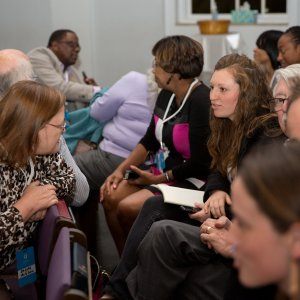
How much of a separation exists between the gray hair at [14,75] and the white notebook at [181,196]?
872mm

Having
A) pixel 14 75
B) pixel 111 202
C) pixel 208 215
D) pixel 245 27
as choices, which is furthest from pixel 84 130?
pixel 245 27

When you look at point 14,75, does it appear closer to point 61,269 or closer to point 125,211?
point 125,211

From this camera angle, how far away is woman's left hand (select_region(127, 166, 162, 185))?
3.08 metres

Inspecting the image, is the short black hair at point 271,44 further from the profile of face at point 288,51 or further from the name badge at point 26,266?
the name badge at point 26,266

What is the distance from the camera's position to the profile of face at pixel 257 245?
1.01m

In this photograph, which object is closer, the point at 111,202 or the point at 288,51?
the point at 111,202

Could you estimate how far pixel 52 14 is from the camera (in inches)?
237

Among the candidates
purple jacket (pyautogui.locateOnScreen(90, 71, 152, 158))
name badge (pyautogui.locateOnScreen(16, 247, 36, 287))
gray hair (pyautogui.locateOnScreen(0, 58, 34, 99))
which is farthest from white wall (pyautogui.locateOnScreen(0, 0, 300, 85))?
name badge (pyautogui.locateOnScreen(16, 247, 36, 287))

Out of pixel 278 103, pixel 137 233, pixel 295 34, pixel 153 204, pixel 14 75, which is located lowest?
pixel 137 233

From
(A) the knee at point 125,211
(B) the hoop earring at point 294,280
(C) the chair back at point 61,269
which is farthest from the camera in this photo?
(A) the knee at point 125,211

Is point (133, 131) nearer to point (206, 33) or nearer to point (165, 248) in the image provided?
point (165, 248)

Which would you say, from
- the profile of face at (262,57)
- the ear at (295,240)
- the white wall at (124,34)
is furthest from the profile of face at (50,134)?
the white wall at (124,34)

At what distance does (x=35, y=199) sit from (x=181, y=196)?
801 mm

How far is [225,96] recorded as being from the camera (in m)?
2.53
